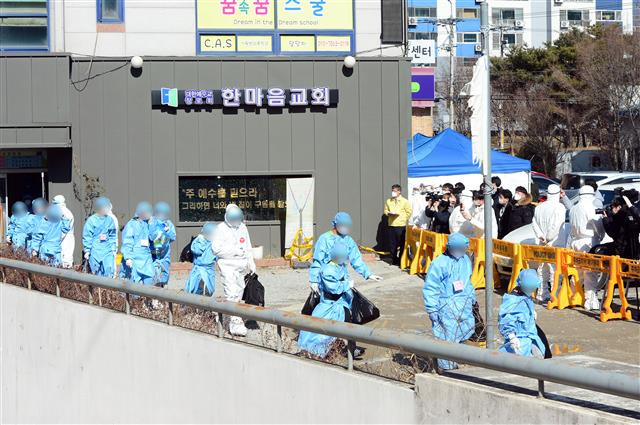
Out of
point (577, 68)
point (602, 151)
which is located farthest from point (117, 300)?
point (577, 68)

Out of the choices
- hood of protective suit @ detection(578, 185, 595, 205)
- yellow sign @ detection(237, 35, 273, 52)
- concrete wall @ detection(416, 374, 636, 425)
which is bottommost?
concrete wall @ detection(416, 374, 636, 425)

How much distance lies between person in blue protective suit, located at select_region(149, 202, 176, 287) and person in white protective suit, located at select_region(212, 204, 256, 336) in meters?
2.34

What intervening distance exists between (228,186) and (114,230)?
6.22 m

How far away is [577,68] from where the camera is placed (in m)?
49.4

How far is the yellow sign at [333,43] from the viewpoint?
22.2m

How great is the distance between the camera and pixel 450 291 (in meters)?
9.16

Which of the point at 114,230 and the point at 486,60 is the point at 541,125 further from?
the point at 486,60

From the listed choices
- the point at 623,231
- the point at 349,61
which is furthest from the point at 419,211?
the point at 623,231

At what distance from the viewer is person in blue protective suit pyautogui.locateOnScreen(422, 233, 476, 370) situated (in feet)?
29.5

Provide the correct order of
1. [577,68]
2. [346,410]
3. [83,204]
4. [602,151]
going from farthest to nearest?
[577,68] → [602,151] → [83,204] → [346,410]

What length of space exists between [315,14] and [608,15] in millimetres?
49482

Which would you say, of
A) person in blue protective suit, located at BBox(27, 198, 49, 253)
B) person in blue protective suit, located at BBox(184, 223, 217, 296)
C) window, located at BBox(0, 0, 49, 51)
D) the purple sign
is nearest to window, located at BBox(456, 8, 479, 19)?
the purple sign

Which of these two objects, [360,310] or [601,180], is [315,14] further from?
[601,180]

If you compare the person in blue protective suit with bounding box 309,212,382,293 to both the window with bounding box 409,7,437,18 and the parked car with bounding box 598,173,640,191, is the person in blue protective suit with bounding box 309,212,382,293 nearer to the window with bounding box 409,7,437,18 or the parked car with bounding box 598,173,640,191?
the parked car with bounding box 598,173,640,191
